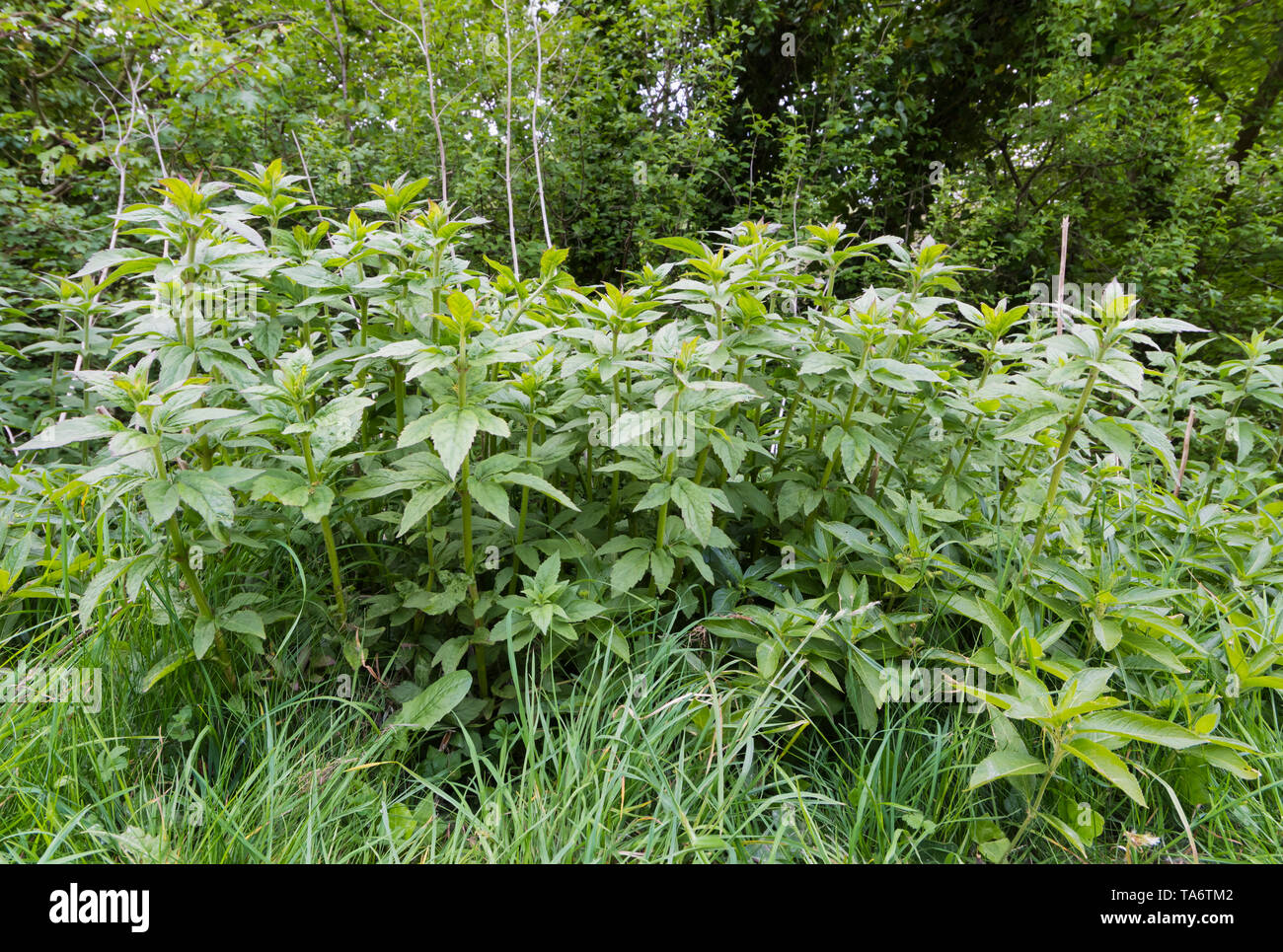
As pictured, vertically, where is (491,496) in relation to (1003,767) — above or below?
above

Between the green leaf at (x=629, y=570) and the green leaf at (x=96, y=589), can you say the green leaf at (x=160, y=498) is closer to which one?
the green leaf at (x=96, y=589)

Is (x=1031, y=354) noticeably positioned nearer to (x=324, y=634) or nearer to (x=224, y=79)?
(x=324, y=634)

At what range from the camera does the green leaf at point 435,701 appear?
1723mm

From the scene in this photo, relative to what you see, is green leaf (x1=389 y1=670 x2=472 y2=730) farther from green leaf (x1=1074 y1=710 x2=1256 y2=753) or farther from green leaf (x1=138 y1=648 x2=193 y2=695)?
green leaf (x1=1074 y1=710 x2=1256 y2=753)

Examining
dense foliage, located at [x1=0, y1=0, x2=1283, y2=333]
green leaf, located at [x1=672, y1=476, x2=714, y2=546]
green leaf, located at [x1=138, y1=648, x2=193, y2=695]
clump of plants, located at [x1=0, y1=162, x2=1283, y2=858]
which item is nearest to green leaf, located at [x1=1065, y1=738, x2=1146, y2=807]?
clump of plants, located at [x1=0, y1=162, x2=1283, y2=858]

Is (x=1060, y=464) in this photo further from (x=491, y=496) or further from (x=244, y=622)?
(x=244, y=622)

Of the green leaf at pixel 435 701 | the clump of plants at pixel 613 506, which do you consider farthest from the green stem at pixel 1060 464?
the green leaf at pixel 435 701

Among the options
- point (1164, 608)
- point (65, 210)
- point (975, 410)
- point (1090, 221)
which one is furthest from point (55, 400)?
point (1090, 221)

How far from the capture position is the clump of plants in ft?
5.43

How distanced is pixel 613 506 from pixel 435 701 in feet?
2.44

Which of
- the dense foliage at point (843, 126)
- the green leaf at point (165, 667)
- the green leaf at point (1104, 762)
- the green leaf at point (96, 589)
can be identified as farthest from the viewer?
the dense foliage at point (843, 126)

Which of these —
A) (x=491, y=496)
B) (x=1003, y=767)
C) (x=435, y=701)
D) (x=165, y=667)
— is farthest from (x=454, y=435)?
(x=1003, y=767)

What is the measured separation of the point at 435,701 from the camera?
1.78m

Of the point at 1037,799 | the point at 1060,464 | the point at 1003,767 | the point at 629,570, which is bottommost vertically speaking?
the point at 1037,799
